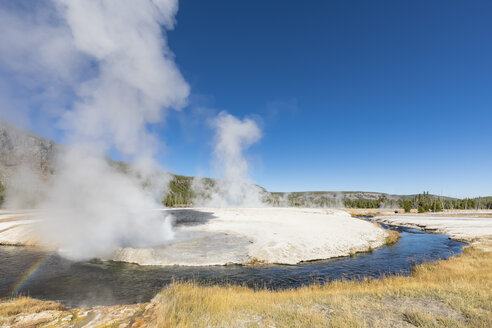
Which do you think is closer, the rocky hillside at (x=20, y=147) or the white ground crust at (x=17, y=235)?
the white ground crust at (x=17, y=235)

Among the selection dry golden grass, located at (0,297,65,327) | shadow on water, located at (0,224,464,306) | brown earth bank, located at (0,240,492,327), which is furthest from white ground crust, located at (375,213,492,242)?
dry golden grass, located at (0,297,65,327)

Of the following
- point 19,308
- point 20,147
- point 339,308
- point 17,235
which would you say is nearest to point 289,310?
point 339,308

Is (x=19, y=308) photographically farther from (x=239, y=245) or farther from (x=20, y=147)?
(x=20, y=147)

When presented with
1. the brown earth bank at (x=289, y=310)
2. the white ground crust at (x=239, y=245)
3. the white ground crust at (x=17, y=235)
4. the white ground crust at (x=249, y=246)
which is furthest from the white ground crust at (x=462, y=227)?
the white ground crust at (x=17, y=235)

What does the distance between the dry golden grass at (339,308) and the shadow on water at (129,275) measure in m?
4.85

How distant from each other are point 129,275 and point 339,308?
15.8m

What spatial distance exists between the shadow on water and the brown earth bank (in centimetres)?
328

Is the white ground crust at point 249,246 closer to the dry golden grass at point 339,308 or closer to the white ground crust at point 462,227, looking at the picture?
the dry golden grass at point 339,308

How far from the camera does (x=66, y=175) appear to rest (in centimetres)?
2150

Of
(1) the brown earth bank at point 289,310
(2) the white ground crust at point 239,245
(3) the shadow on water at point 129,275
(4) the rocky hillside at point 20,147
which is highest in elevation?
(4) the rocky hillside at point 20,147

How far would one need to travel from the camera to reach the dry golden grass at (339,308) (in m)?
7.74

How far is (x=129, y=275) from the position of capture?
55.8 ft

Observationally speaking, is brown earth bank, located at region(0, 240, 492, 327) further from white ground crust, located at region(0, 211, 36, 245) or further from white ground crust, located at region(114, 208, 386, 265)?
white ground crust, located at region(0, 211, 36, 245)

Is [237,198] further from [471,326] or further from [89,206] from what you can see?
[471,326]
